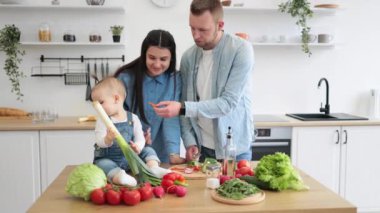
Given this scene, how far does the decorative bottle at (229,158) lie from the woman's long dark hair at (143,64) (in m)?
0.45

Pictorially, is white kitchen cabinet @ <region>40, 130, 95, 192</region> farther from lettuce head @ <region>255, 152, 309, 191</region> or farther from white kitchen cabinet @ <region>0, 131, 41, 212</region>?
lettuce head @ <region>255, 152, 309, 191</region>

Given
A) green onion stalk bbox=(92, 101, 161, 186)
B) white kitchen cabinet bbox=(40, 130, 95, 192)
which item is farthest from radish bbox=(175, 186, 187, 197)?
white kitchen cabinet bbox=(40, 130, 95, 192)

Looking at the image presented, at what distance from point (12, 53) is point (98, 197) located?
257 cm

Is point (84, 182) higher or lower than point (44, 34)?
lower

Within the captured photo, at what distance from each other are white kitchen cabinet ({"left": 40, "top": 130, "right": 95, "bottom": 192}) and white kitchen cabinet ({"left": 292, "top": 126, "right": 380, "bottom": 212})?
5.73 ft

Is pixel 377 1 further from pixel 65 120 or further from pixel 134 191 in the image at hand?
pixel 134 191

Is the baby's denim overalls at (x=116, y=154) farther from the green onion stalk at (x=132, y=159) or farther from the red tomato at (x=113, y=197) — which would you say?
the red tomato at (x=113, y=197)

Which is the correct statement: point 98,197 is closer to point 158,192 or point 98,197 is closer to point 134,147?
point 158,192

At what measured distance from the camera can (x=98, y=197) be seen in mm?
1352

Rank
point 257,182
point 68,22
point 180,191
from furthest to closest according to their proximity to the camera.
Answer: point 68,22 < point 257,182 < point 180,191

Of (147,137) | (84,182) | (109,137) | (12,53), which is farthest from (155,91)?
(12,53)

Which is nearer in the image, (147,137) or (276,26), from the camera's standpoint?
(147,137)

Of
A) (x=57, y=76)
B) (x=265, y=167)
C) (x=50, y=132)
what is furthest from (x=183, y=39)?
(x=265, y=167)

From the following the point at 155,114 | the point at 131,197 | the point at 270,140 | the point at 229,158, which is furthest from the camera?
the point at 270,140
